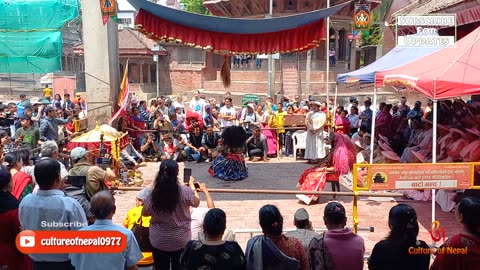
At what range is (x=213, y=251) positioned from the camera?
311cm

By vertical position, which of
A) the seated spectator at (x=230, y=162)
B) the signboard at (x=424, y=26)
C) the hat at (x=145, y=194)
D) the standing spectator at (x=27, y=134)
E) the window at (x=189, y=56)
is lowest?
the seated spectator at (x=230, y=162)

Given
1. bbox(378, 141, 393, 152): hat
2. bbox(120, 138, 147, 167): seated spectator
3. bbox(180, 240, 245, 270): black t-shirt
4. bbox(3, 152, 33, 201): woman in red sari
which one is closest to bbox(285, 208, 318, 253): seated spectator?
bbox(180, 240, 245, 270): black t-shirt

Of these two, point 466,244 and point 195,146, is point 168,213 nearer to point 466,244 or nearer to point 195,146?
point 466,244

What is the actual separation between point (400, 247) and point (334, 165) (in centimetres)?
515

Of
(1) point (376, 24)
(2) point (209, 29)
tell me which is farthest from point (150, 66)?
(2) point (209, 29)

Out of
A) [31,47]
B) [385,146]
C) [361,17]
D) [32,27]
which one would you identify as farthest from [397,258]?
[32,27]

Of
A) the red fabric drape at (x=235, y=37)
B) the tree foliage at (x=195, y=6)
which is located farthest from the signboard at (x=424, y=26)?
the tree foliage at (x=195, y=6)

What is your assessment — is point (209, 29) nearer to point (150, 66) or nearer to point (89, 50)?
point (89, 50)

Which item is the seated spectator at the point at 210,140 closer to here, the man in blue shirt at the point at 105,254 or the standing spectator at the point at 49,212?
the standing spectator at the point at 49,212

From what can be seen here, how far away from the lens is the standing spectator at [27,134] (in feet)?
28.0

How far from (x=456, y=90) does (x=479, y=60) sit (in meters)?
0.93

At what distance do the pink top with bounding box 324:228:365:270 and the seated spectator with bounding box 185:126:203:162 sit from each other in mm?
9124

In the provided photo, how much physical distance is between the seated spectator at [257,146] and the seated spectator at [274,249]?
938 cm

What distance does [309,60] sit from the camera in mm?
24344
